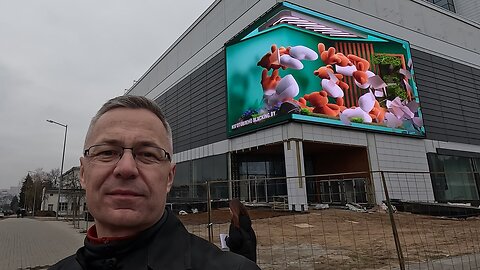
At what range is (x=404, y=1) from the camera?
26.7m

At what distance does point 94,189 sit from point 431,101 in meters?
30.5

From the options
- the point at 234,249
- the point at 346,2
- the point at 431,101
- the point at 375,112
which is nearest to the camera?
the point at 234,249

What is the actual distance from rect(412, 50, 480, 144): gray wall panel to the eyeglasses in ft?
92.6

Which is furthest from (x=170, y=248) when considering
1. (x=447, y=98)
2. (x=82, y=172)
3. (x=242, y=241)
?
(x=447, y=98)

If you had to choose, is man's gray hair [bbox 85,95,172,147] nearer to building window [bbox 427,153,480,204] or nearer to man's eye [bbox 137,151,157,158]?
man's eye [bbox 137,151,157,158]

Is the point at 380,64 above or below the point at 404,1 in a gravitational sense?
below

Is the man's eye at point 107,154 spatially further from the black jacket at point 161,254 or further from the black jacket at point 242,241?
the black jacket at point 242,241

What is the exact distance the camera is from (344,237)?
10.1 meters

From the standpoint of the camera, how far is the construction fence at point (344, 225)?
693cm

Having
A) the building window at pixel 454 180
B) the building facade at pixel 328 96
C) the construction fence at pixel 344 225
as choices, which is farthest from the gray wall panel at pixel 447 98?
the construction fence at pixel 344 225

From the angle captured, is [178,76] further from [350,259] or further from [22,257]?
[350,259]

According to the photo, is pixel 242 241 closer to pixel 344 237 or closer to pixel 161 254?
pixel 161 254

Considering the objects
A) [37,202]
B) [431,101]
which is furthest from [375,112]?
Answer: [37,202]

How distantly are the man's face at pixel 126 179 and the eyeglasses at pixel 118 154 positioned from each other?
2 centimetres
